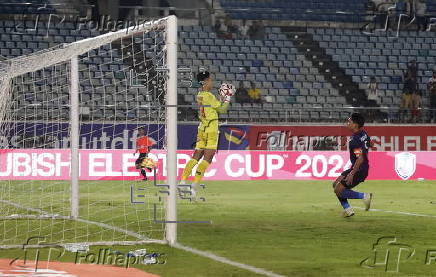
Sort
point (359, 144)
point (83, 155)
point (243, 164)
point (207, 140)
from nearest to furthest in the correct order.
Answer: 1. point (359, 144)
2. point (207, 140)
3. point (83, 155)
4. point (243, 164)

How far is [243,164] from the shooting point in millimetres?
27250

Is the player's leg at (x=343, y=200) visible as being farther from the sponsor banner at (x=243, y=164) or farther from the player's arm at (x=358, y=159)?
the sponsor banner at (x=243, y=164)

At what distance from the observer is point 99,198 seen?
19516 millimetres

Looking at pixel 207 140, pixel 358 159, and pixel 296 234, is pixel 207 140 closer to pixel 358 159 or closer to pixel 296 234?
pixel 358 159

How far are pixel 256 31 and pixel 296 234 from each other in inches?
951

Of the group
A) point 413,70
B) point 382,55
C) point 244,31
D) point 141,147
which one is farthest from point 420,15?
point 141,147

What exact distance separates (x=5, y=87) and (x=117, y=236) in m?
4.97

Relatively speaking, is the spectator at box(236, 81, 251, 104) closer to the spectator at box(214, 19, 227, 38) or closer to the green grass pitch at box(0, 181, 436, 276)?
the spectator at box(214, 19, 227, 38)

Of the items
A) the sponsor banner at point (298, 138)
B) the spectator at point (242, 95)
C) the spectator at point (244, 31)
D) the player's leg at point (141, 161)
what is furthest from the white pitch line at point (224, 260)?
the spectator at point (244, 31)

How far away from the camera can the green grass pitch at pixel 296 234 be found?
924 centimetres

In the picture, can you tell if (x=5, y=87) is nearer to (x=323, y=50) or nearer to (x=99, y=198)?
(x=99, y=198)

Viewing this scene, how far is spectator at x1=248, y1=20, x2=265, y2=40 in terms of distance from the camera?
118 feet

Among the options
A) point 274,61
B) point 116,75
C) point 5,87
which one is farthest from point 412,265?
point 274,61

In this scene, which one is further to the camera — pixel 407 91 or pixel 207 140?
pixel 407 91
